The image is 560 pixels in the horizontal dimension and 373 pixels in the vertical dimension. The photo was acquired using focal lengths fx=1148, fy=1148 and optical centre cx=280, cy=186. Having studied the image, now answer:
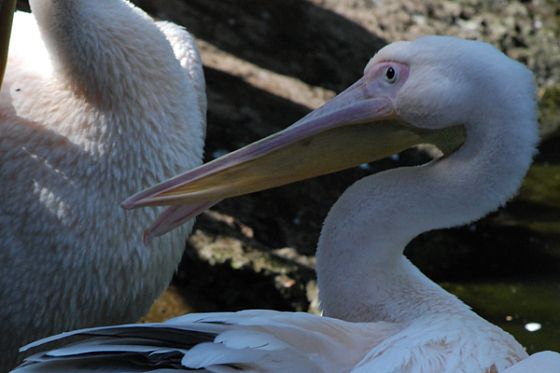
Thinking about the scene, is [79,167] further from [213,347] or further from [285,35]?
[285,35]

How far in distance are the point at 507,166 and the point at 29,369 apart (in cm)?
109

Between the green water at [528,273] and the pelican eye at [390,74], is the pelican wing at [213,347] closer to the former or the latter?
the pelican eye at [390,74]

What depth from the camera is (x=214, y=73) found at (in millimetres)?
5340

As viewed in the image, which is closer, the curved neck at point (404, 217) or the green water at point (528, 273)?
the curved neck at point (404, 217)

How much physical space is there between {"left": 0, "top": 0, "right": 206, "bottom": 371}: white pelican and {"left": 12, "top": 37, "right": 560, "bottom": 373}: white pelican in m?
0.32

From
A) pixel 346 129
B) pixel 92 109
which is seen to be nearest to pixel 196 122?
pixel 92 109

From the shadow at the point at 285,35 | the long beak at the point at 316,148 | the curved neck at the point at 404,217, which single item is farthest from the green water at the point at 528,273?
the long beak at the point at 316,148

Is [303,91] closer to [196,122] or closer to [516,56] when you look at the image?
[516,56]

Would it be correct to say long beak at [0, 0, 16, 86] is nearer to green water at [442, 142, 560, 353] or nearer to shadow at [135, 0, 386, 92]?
green water at [442, 142, 560, 353]

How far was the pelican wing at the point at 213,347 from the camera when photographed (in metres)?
2.18

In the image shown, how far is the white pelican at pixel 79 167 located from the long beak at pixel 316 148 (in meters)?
0.41

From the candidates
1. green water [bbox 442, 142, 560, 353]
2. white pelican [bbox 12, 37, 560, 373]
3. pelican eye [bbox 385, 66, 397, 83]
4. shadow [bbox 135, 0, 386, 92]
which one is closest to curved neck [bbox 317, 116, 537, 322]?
white pelican [bbox 12, 37, 560, 373]

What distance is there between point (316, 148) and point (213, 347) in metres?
0.60

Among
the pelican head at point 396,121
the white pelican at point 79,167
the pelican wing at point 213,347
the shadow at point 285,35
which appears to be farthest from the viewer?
the shadow at point 285,35
